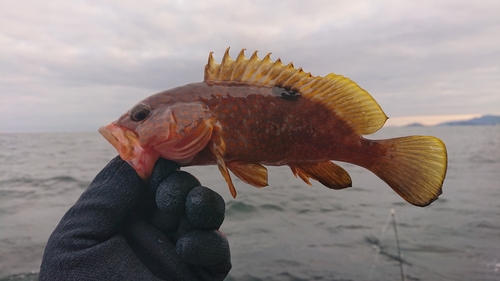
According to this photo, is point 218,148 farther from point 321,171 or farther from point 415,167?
point 415,167

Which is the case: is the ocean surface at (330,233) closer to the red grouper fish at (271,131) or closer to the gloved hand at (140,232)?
the gloved hand at (140,232)

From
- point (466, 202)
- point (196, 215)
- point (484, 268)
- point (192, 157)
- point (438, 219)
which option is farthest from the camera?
point (466, 202)

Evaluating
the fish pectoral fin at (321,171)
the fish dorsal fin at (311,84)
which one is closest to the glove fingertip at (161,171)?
the fish dorsal fin at (311,84)

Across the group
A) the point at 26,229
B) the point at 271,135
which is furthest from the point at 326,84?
the point at 26,229

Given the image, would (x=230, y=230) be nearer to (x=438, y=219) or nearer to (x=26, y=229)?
(x=26, y=229)

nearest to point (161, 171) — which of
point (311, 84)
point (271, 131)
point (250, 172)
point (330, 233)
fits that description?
point (250, 172)

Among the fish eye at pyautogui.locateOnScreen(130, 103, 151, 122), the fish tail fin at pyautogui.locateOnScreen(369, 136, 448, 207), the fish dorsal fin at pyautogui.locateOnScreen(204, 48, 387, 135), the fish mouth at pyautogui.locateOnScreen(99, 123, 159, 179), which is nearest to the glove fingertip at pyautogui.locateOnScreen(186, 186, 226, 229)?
the fish mouth at pyautogui.locateOnScreen(99, 123, 159, 179)
